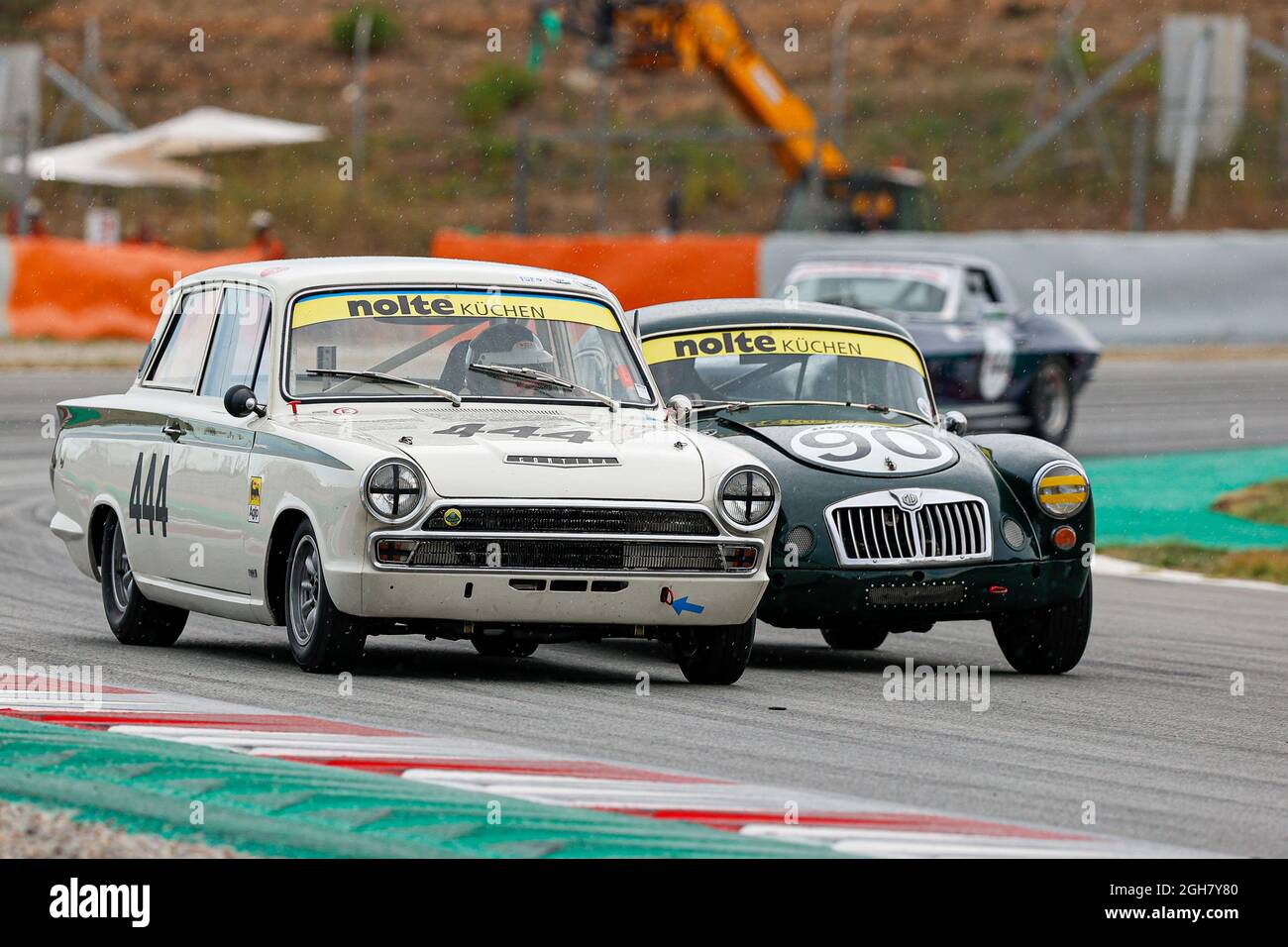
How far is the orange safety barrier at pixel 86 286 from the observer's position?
27597 millimetres

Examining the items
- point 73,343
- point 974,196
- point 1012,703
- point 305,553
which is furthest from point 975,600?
point 974,196

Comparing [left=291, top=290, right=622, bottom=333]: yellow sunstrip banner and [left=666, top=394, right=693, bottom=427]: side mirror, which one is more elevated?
[left=291, top=290, right=622, bottom=333]: yellow sunstrip banner

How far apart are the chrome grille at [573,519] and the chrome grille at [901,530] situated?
947 millimetres

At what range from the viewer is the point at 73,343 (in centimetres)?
2797

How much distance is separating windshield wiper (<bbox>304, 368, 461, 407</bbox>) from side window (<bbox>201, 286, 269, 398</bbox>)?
0.91 ft

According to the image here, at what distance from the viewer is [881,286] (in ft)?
64.7

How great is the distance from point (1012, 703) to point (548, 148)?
41.0 metres

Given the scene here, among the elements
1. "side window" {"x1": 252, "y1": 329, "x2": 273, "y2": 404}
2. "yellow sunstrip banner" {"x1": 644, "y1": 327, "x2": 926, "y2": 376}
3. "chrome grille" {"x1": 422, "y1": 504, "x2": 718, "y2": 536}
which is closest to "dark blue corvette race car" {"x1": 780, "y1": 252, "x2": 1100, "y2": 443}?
"yellow sunstrip banner" {"x1": 644, "y1": 327, "x2": 926, "y2": 376}

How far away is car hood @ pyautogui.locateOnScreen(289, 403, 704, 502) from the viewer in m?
8.10

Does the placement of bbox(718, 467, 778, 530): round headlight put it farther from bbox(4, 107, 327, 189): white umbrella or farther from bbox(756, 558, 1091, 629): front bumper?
bbox(4, 107, 327, 189): white umbrella

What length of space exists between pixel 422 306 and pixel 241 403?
2.58 feet
